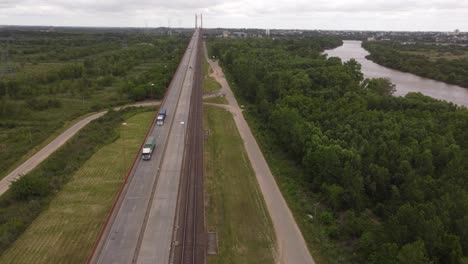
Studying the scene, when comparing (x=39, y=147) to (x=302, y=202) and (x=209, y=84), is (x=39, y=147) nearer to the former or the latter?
(x=302, y=202)

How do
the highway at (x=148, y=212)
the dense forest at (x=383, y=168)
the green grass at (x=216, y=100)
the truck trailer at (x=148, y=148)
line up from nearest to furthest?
the dense forest at (x=383, y=168) < the highway at (x=148, y=212) < the truck trailer at (x=148, y=148) < the green grass at (x=216, y=100)

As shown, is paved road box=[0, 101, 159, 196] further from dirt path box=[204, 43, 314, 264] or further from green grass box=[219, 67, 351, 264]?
green grass box=[219, 67, 351, 264]

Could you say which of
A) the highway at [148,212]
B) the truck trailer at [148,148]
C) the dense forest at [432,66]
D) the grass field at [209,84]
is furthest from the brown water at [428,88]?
the highway at [148,212]

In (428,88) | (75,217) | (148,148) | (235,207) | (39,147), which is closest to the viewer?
(75,217)

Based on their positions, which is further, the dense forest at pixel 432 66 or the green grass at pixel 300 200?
the dense forest at pixel 432 66

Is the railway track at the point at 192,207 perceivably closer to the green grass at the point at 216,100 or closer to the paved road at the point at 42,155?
the paved road at the point at 42,155

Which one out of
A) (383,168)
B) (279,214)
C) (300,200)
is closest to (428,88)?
(383,168)
